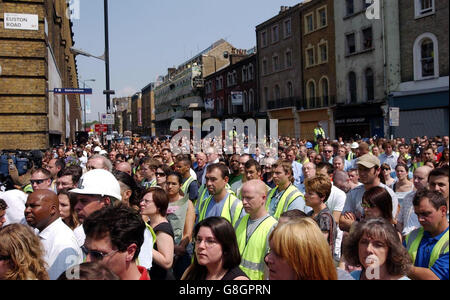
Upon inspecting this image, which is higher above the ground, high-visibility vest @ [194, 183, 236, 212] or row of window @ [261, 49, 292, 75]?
row of window @ [261, 49, 292, 75]

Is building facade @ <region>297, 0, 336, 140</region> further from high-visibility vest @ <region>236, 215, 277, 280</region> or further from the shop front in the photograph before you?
high-visibility vest @ <region>236, 215, 277, 280</region>

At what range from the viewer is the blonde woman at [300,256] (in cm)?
238

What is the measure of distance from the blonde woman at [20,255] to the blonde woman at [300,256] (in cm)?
139

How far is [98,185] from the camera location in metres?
3.76

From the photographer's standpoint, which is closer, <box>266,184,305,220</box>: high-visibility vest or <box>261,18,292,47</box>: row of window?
<box>266,184,305,220</box>: high-visibility vest

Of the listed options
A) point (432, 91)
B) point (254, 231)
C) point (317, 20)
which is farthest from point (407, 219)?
point (317, 20)

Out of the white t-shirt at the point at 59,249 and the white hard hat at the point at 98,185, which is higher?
the white hard hat at the point at 98,185

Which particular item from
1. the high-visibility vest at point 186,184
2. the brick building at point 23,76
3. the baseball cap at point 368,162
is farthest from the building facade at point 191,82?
the baseball cap at point 368,162

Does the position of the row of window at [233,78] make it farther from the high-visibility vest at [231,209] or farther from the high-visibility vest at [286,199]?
the high-visibility vest at [231,209]

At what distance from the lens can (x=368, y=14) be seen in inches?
150

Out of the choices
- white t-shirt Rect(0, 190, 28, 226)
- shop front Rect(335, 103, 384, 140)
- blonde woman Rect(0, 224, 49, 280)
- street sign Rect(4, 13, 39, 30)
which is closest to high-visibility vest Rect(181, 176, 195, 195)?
white t-shirt Rect(0, 190, 28, 226)

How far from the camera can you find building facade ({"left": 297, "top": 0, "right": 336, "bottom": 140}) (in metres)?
33.0

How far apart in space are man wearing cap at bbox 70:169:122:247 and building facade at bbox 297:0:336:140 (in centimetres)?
3059
